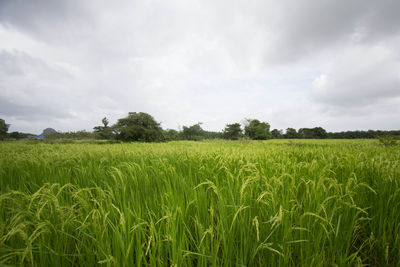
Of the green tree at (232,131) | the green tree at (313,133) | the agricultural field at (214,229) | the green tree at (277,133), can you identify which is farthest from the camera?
the green tree at (277,133)

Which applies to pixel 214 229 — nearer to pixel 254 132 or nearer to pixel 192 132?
pixel 192 132

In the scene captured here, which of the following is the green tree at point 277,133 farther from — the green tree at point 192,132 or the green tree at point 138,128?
the green tree at point 138,128

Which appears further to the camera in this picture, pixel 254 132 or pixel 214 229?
pixel 254 132

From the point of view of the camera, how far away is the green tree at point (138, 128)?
77.2 ft

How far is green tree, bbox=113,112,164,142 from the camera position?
77.2ft

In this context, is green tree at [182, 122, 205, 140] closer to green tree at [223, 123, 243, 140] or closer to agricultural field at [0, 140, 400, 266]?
green tree at [223, 123, 243, 140]

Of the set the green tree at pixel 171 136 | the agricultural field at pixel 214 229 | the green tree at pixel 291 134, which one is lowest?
the agricultural field at pixel 214 229

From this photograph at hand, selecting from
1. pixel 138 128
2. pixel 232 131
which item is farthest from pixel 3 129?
pixel 232 131

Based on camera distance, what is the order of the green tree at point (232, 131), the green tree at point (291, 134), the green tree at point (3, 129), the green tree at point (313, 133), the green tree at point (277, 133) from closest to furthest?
the green tree at point (3, 129)
the green tree at point (232, 131)
the green tree at point (313, 133)
the green tree at point (291, 134)
the green tree at point (277, 133)

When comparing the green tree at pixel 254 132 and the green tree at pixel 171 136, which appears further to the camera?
the green tree at pixel 254 132

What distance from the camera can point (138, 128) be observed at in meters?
23.8

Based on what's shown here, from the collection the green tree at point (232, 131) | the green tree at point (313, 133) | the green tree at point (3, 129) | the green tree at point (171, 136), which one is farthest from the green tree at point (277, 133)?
the green tree at point (3, 129)

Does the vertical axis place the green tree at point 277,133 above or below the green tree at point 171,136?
above

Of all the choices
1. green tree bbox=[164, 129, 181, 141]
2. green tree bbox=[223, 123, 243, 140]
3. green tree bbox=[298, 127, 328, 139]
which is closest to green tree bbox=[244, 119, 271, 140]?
green tree bbox=[223, 123, 243, 140]
